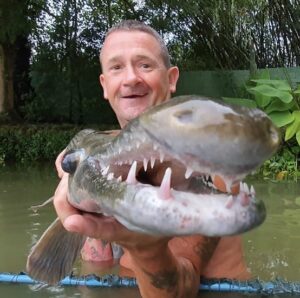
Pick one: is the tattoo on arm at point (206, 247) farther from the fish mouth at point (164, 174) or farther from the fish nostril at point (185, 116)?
the fish nostril at point (185, 116)

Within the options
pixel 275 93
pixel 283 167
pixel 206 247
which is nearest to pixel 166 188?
pixel 206 247

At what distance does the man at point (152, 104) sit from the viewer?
55.0 inches

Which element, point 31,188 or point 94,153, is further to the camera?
point 31,188

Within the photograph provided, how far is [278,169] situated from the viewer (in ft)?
22.1

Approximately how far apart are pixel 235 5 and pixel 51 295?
856 cm

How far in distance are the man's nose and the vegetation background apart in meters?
6.83

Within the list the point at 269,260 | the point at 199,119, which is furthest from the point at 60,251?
the point at 269,260

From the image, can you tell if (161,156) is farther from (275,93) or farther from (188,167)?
(275,93)

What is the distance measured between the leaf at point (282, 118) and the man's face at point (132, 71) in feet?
17.4

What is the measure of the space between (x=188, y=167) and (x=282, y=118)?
6.54 m

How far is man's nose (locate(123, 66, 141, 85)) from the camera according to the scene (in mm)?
1760

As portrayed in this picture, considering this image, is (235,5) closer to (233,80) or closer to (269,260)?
(233,80)

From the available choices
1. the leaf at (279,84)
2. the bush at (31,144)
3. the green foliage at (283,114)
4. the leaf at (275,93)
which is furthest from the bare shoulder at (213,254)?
the bush at (31,144)

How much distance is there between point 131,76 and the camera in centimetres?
176
